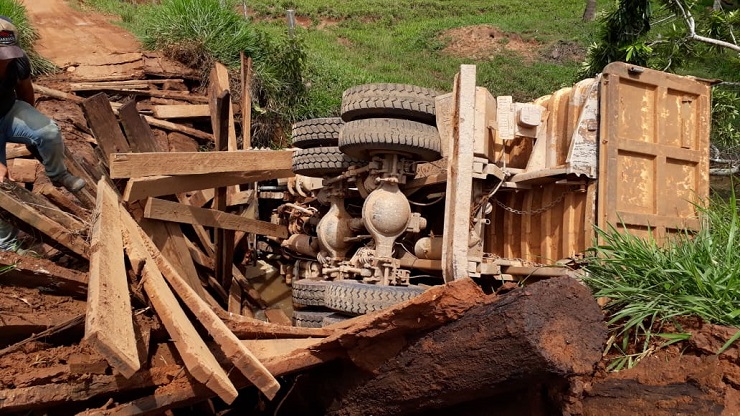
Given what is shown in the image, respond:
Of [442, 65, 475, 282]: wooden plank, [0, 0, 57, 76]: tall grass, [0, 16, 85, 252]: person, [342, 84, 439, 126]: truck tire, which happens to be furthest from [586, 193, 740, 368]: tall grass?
[0, 0, 57, 76]: tall grass

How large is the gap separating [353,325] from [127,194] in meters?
2.16

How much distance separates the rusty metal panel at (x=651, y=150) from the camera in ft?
15.5

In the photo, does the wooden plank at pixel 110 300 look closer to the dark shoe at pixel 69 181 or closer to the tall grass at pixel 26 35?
the dark shoe at pixel 69 181

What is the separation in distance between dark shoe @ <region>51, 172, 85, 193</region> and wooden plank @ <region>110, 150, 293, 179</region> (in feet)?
3.30

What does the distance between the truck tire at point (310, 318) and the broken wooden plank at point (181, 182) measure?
4.26 ft

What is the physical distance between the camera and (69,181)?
5.60 metres

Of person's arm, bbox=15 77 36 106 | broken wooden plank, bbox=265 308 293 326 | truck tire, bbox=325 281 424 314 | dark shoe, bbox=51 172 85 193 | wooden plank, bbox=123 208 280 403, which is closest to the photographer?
wooden plank, bbox=123 208 280 403

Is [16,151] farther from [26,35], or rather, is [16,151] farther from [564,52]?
[564,52]

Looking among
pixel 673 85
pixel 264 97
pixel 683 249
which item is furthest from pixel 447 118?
pixel 264 97

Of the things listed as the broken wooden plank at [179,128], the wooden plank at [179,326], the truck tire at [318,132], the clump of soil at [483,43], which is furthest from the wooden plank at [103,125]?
the clump of soil at [483,43]

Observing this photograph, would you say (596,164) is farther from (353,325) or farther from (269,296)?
(269,296)

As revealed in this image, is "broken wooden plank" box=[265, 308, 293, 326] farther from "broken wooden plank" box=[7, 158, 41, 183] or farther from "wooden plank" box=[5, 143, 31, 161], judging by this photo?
"wooden plank" box=[5, 143, 31, 161]

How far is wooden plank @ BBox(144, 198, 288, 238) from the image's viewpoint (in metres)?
5.45

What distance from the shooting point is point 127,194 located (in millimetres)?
4988
